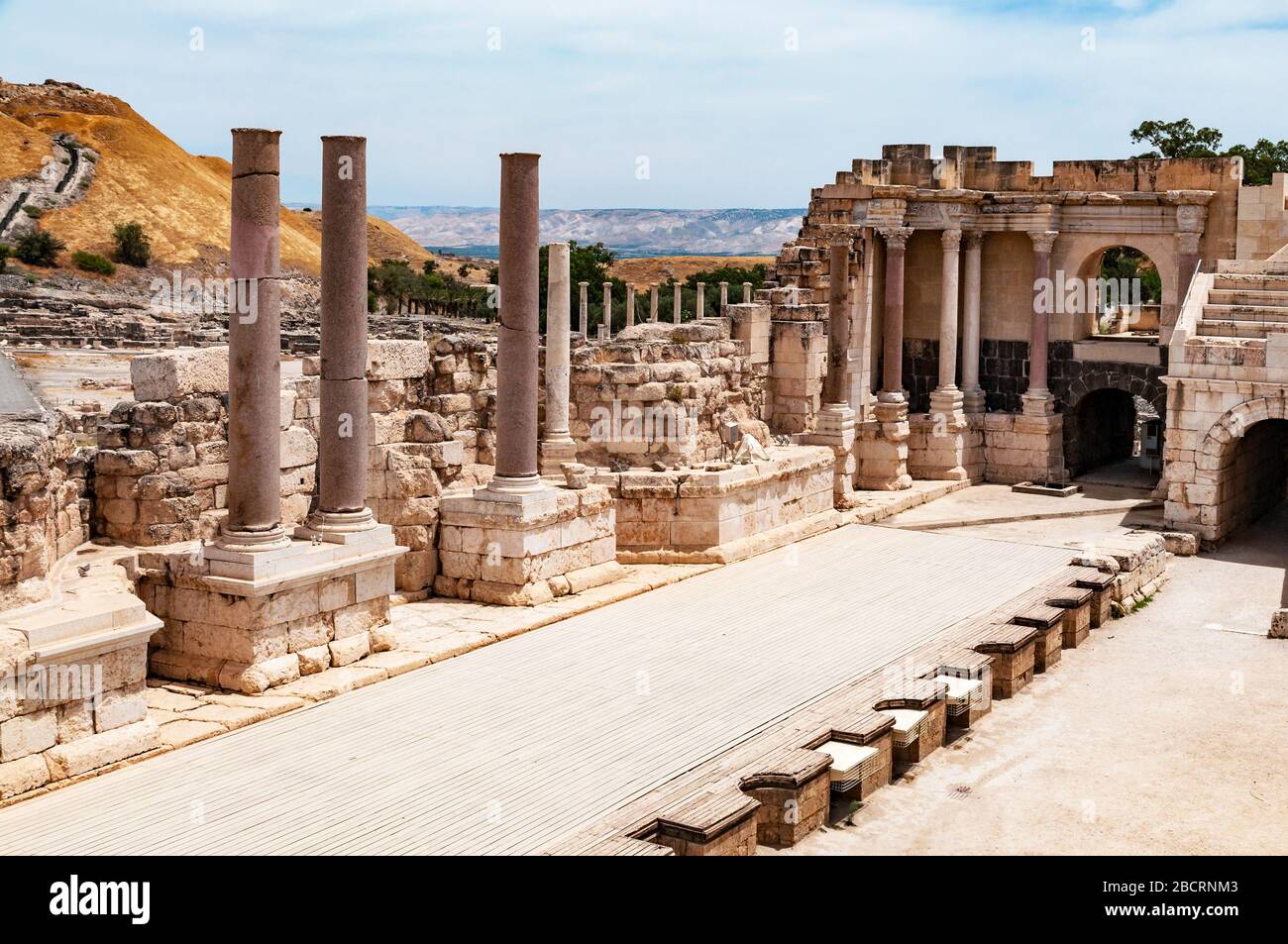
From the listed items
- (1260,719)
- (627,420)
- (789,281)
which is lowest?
(1260,719)

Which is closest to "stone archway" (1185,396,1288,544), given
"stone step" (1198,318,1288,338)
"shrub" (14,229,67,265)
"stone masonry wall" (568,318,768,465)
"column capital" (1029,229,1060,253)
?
"stone step" (1198,318,1288,338)

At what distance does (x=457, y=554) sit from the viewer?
16609 millimetres

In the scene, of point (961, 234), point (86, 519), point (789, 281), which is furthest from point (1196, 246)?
point (86, 519)

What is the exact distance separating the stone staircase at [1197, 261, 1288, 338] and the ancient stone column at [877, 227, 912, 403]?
5.21 m

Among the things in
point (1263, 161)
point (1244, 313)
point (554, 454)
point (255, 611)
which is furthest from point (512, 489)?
point (1263, 161)

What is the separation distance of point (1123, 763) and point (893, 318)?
15.2m

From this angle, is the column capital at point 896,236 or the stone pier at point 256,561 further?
the column capital at point 896,236

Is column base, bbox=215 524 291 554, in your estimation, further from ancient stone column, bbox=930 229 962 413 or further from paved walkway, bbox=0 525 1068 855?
ancient stone column, bbox=930 229 962 413

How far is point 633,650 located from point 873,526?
8654 mm

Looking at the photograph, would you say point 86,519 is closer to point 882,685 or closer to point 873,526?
point 882,685

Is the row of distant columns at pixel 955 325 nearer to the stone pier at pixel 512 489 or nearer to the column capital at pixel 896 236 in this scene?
the column capital at pixel 896 236

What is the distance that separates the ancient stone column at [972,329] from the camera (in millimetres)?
28750

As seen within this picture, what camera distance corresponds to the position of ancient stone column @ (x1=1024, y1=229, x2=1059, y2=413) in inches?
1109

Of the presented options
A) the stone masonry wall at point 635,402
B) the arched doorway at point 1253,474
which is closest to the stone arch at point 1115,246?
the arched doorway at point 1253,474
